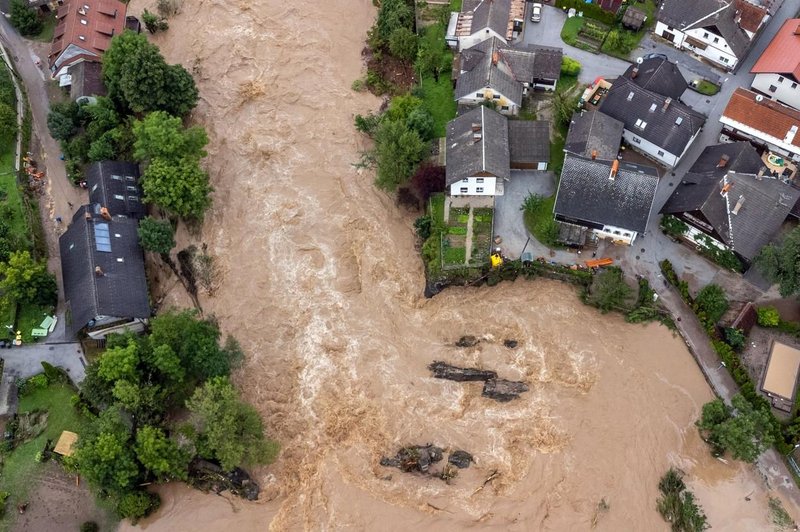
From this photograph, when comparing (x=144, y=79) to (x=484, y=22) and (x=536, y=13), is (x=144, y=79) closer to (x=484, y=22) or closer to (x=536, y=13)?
(x=484, y=22)

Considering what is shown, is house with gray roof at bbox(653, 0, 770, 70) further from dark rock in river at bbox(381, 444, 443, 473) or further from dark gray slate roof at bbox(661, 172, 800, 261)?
dark rock in river at bbox(381, 444, 443, 473)

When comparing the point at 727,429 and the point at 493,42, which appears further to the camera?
the point at 493,42

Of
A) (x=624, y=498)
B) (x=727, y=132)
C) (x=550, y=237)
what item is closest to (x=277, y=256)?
(x=550, y=237)

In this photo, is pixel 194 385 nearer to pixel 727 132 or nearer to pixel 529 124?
pixel 529 124

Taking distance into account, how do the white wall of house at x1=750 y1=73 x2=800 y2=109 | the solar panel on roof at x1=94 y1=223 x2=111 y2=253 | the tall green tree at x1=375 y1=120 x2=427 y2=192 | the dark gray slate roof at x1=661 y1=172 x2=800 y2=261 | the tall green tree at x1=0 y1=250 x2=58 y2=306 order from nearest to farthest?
the dark gray slate roof at x1=661 y1=172 x2=800 y2=261, the tall green tree at x1=0 y1=250 x2=58 y2=306, the solar panel on roof at x1=94 y1=223 x2=111 y2=253, the tall green tree at x1=375 y1=120 x2=427 y2=192, the white wall of house at x1=750 y1=73 x2=800 y2=109

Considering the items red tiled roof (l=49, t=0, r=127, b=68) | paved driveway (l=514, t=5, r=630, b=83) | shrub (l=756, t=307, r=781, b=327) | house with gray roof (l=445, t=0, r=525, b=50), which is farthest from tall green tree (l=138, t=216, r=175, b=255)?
shrub (l=756, t=307, r=781, b=327)

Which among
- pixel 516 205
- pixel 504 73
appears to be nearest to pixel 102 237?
pixel 516 205

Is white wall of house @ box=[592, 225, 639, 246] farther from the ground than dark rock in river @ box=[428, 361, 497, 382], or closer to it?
farther from the ground
